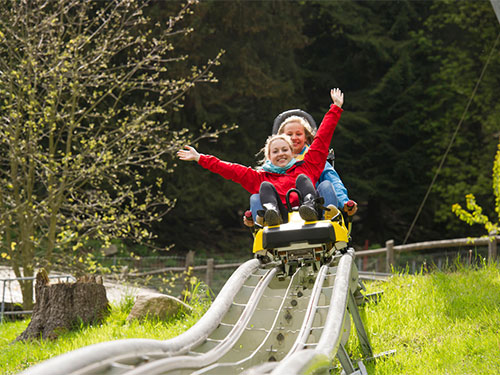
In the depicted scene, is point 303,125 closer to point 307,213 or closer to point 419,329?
point 307,213

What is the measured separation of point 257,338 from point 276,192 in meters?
1.16

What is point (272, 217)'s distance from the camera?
404 centimetres

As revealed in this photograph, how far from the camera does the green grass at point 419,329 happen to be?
430 centimetres

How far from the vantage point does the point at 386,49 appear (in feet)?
60.6

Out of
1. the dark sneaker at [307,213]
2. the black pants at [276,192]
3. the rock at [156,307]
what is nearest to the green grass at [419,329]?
the rock at [156,307]

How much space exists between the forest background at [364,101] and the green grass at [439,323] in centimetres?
998

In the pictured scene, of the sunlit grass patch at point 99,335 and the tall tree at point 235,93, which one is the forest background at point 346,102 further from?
the sunlit grass patch at point 99,335

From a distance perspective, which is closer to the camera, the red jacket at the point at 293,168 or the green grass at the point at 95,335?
the red jacket at the point at 293,168

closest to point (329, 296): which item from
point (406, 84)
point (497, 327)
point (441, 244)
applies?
point (497, 327)

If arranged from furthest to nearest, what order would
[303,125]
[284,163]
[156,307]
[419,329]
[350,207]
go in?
[156,307] → [303,125] → [419,329] → [284,163] → [350,207]

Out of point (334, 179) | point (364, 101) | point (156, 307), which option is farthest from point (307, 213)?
point (364, 101)

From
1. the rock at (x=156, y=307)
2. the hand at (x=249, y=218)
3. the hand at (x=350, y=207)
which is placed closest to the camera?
the hand at (x=350, y=207)

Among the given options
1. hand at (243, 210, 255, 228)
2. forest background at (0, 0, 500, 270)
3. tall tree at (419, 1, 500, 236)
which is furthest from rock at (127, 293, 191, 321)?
tall tree at (419, 1, 500, 236)

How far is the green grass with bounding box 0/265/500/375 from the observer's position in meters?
4.30
